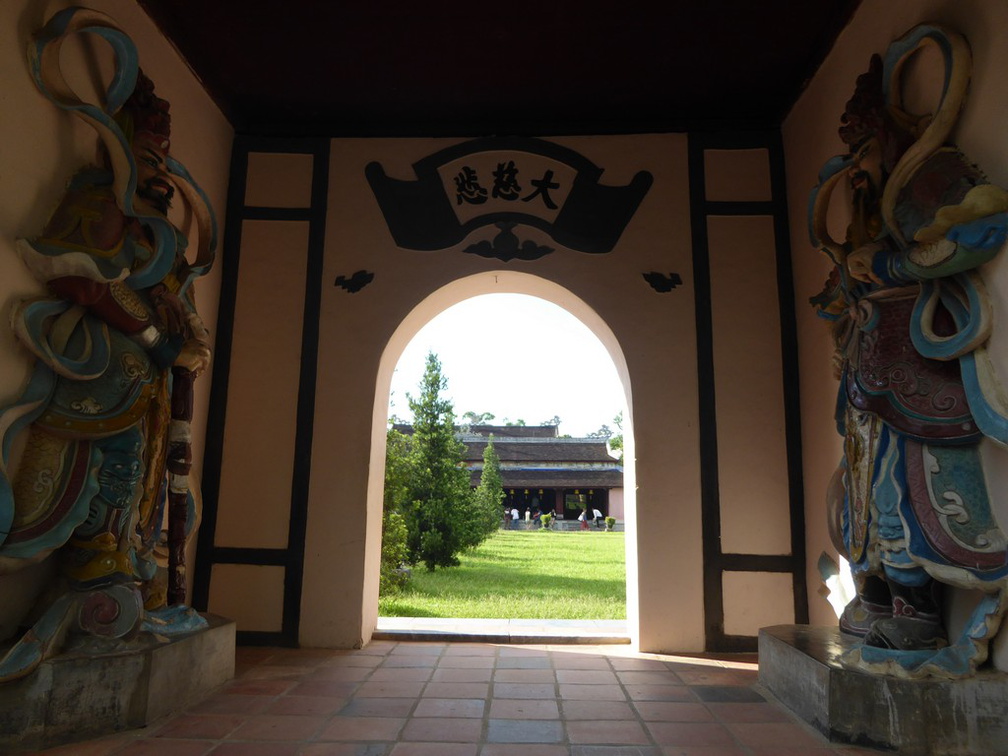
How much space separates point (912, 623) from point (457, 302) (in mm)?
3216

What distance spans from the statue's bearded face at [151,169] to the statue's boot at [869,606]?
3314 millimetres

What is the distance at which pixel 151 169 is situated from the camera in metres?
2.86

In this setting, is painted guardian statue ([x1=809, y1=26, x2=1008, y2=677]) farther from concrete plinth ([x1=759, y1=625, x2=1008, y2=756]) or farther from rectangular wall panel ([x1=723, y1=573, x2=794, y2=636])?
rectangular wall panel ([x1=723, y1=573, x2=794, y2=636])

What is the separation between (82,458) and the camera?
8.03 feet

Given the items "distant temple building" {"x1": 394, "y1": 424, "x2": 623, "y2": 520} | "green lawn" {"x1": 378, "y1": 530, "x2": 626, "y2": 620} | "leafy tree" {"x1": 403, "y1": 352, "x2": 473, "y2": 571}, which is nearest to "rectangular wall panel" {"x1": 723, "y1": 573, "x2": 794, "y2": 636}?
"green lawn" {"x1": 378, "y1": 530, "x2": 626, "y2": 620}

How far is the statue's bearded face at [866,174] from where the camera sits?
2.75 metres

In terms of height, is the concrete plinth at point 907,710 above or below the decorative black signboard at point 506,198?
below

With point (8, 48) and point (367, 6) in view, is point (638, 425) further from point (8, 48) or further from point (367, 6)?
point (8, 48)

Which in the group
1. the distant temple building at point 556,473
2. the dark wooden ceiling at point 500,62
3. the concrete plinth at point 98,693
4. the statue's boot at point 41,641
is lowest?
the concrete plinth at point 98,693

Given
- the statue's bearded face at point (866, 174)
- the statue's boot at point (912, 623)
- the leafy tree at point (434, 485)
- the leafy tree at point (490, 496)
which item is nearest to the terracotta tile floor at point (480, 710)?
the statue's boot at point (912, 623)

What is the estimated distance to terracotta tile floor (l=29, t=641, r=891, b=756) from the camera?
2.27 m

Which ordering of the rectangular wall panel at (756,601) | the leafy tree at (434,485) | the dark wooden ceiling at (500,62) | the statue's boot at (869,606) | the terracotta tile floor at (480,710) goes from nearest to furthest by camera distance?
the terracotta tile floor at (480,710), the statue's boot at (869,606), the dark wooden ceiling at (500,62), the rectangular wall panel at (756,601), the leafy tree at (434,485)

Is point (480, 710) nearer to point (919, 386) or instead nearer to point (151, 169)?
point (919, 386)

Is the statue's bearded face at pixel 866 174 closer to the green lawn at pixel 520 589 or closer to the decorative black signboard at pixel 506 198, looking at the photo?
the decorative black signboard at pixel 506 198
